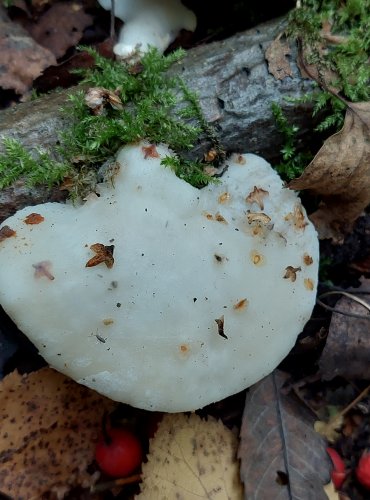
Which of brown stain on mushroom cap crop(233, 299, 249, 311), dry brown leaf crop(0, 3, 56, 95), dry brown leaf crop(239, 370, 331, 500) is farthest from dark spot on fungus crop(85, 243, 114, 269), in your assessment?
dry brown leaf crop(0, 3, 56, 95)

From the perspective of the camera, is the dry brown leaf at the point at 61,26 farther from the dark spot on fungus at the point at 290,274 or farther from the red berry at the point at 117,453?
the red berry at the point at 117,453

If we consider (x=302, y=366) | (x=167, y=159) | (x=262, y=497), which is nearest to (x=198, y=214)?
(x=167, y=159)

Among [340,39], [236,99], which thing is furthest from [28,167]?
[340,39]

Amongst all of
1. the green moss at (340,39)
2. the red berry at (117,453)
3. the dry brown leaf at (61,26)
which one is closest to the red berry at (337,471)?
the red berry at (117,453)

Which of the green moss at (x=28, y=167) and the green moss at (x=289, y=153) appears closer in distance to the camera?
the green moss at (x=28, y=167)

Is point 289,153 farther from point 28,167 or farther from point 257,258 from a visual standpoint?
point 28,167
